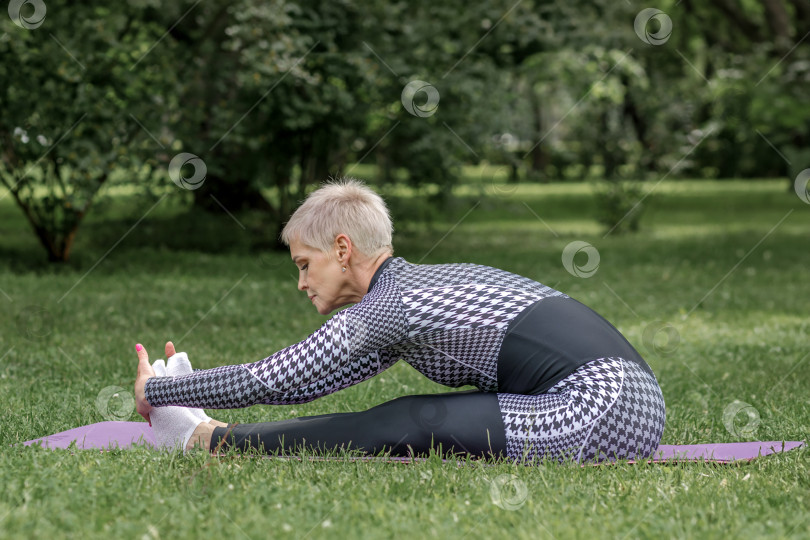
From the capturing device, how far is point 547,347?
340 cm

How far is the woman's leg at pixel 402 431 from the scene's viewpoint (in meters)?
3.45

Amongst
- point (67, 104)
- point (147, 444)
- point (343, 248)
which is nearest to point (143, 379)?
point (147, 444)

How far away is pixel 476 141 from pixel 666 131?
24.2 ft

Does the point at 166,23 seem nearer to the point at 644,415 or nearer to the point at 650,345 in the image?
the point at 650,345

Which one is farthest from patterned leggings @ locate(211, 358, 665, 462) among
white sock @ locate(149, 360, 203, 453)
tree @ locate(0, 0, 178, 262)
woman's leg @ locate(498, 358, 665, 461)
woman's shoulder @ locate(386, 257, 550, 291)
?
tree @ locate(0, 0, 178, 262)

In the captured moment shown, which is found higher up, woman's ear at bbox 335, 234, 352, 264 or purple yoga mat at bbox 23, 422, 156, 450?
woman's ear at bbox 335, 234, 352, 264

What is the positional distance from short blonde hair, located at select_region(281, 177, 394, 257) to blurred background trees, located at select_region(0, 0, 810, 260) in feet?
22.0

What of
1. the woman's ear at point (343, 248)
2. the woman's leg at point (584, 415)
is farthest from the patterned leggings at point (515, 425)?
the woman's ear at point (343, 248)

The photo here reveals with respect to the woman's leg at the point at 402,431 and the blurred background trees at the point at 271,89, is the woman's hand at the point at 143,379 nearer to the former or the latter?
the woman's leg at the point at 402,431

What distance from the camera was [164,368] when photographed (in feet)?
12.1

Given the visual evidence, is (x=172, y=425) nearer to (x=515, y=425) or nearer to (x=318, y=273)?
(x=318, y=273)

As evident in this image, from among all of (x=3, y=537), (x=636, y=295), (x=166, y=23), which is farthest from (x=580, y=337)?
(x=166, y=23)

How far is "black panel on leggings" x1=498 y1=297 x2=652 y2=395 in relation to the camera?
11.1 ft

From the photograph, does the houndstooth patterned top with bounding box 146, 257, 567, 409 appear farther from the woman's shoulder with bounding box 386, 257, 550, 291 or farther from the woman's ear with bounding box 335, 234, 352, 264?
the woman's ear with bounding box 335, 234, 352, 264
